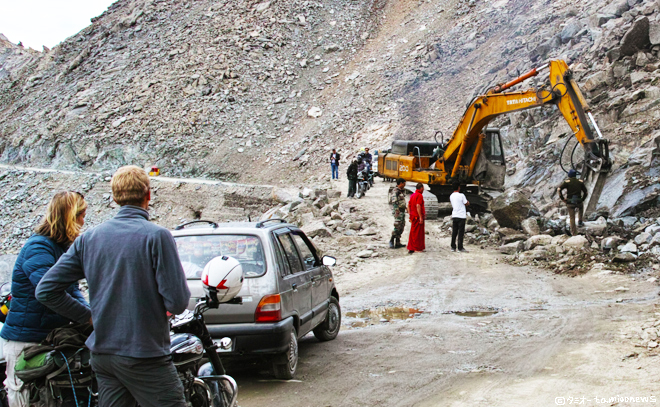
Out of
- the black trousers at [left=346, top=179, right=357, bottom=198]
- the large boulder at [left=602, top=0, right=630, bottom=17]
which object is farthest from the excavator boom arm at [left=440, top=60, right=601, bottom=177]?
the large boulder at [left=602, top=0, right=630, bottom=17]

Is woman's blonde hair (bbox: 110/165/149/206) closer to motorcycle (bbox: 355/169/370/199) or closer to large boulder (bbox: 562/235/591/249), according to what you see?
large boulder (bbox: 562/235/591/249)

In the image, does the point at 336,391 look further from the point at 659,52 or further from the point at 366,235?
the point at 659,52

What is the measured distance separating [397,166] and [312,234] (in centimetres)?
534

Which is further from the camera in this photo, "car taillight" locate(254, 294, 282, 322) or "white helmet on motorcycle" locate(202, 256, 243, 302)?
"car taillight" locate(254, 294, 282, 322)

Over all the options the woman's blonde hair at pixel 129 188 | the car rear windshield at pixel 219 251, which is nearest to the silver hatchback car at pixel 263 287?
the car rear windshield at pixel 219 251

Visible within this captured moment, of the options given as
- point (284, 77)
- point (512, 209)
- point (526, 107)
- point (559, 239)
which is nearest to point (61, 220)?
point (559, 239)

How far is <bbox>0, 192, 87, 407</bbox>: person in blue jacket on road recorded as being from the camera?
3463 millimetres

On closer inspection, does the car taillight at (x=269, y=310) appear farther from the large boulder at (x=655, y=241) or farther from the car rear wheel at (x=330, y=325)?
the large boulder at (x=655, y=241)

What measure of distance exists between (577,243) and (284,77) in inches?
1317

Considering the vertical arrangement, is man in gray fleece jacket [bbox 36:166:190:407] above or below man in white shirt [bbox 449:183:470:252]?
above

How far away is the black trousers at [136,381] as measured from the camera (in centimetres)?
293

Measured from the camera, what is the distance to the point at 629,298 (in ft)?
29.6

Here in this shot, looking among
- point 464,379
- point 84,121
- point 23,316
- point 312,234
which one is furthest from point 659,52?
point 84,121

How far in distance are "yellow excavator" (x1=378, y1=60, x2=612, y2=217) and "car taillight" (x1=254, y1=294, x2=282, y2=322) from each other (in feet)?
32.1
